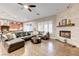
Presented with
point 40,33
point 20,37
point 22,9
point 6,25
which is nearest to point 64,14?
point 40,33

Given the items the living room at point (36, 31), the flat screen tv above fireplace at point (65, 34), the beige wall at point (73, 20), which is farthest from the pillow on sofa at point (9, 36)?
the flat screen tv above fireplace at point (65, 34)

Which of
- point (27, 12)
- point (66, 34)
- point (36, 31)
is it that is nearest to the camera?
point (27, 12)

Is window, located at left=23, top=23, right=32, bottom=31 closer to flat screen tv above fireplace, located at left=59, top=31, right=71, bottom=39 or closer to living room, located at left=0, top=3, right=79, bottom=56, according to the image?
living room, located at left=0, top=3, right=79, bottom=56

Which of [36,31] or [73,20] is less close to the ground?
[73,20]

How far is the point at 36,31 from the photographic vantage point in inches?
142

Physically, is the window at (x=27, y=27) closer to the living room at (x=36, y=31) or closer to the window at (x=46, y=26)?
the living room at (x=36, y=31)

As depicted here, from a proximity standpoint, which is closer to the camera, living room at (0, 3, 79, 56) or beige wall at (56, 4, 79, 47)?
living room at (0, 3, 79, 56)

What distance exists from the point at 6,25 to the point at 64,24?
254 centimetres

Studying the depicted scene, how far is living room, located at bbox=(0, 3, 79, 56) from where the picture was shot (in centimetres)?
333

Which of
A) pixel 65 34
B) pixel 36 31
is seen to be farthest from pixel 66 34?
pixel 36 31

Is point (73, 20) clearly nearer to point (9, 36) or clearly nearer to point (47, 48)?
point (47, 48)

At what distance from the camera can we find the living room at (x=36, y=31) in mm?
3332

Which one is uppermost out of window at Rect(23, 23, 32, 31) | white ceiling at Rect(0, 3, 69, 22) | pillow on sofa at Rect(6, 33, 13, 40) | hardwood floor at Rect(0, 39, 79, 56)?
white ceiling at Rect(0, 3, 69, 22)

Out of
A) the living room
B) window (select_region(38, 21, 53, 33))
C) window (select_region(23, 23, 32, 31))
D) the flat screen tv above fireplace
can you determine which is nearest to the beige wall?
the living room
